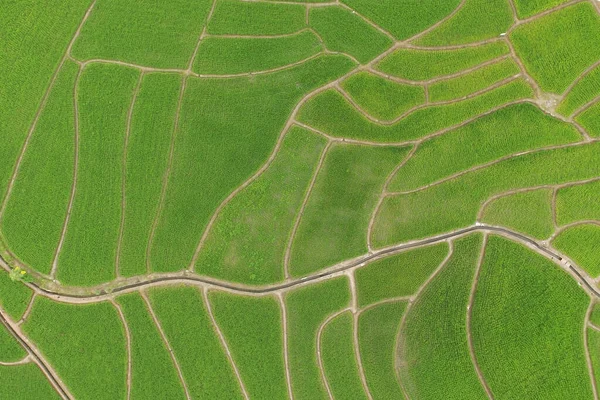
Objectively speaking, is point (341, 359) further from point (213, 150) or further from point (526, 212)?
point (213, 150)

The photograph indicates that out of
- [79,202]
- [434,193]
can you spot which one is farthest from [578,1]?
[79,202]

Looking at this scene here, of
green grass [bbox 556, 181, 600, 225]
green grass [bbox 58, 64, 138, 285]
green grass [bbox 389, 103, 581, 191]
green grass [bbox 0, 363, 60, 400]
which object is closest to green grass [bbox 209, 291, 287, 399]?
green grass [bbox 58, 64, 138, 285]

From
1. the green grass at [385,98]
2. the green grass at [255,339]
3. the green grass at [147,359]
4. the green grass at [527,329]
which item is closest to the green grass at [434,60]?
the green grass at [385,98]

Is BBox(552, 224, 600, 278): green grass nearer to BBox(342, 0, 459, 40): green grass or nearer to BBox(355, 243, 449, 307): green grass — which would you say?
BBox(355, 243, 449, 307): green grass

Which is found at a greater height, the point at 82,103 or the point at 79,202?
the point at 82,103

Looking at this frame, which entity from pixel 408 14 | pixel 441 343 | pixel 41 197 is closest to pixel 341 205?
pixel 441 343

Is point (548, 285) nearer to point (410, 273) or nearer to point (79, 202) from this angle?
point (410, 273)
